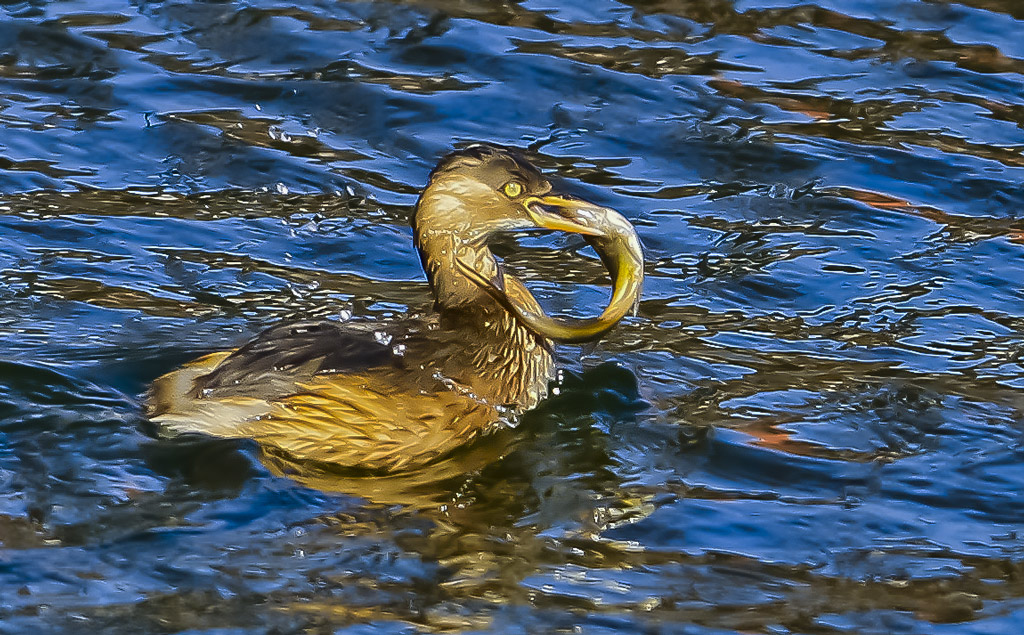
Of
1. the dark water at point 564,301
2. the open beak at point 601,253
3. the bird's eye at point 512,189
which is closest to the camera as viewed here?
the dark water at point 564,301

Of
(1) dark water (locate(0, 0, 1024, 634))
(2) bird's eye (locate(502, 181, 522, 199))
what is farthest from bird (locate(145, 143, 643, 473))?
(1) dark water (locate(0, 0, 1024, 634))

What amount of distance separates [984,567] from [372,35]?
639cm

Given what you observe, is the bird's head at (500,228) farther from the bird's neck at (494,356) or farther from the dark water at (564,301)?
the dark water at (564,301)

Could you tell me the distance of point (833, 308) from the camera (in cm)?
786

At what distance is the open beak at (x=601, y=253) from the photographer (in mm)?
6199

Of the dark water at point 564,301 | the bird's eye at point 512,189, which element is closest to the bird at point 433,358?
the bird's eye at point 512,189

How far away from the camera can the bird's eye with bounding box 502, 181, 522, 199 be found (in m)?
6.44

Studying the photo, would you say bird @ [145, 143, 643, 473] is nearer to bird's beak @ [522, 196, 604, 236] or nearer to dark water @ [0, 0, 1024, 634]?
bird's beak @ [522, 196, 604, 236]

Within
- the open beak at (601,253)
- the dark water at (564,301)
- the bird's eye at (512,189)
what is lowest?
the dark water at (564,301)

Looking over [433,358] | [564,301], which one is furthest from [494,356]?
[564,301]

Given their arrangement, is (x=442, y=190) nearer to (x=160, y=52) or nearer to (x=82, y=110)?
(x=82, y=110)

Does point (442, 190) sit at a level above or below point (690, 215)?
above

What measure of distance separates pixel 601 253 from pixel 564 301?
157 cm

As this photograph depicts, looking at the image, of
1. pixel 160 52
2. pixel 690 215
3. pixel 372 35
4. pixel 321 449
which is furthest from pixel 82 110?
pixel 321 449
